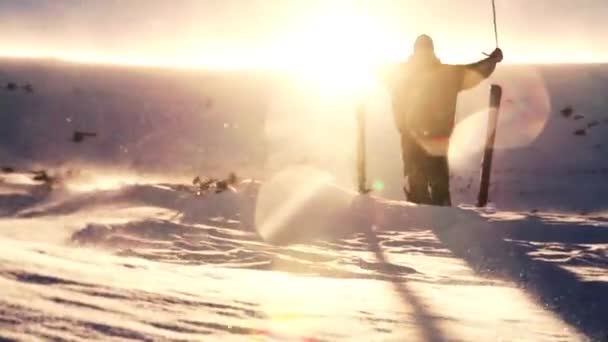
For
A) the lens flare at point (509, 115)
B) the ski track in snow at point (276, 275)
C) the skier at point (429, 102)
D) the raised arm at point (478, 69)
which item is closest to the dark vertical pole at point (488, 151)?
the skier at point (429, 102)

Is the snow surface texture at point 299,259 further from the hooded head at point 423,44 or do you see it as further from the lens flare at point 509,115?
the lens flare at point 509,115

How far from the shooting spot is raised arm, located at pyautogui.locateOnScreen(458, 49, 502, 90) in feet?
31.8

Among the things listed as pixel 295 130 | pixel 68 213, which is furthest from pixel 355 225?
pixel 295 130

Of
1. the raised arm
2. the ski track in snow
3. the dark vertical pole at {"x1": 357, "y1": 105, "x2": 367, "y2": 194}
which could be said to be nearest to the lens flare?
A: the dark vertical pole at {"x1": 357, "y1": 105, "x2": 367, "y2": 194}

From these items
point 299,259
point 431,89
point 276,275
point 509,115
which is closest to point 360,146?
point 431,89

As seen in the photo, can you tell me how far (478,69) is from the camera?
9727 mm

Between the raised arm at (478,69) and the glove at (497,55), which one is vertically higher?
the glove at (497,55)

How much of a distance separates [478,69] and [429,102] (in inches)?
28.7

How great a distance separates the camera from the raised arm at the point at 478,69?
9.70 meters

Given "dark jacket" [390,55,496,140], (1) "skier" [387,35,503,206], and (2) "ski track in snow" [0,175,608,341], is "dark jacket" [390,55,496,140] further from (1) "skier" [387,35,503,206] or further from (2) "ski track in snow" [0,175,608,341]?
(2) "ski track in snow" [0,175,608,341]

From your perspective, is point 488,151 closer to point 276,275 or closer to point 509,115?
point 276,275

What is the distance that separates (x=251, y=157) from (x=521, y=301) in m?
18.3

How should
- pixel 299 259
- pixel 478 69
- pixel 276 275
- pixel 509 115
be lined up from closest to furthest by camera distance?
pixel 276 275 → pixel 299 259 → pixel 478 69 → pixel 509 115

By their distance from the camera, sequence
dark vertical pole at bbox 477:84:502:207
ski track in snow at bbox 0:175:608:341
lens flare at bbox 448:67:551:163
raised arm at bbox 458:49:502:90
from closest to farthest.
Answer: ski track in snow at bbox 0:175:608:341
raised arm at bbox 458:49:502:90
dark vertical pole at bbox 477:84:502:207
lens flare at bbox 448:67:551:163
